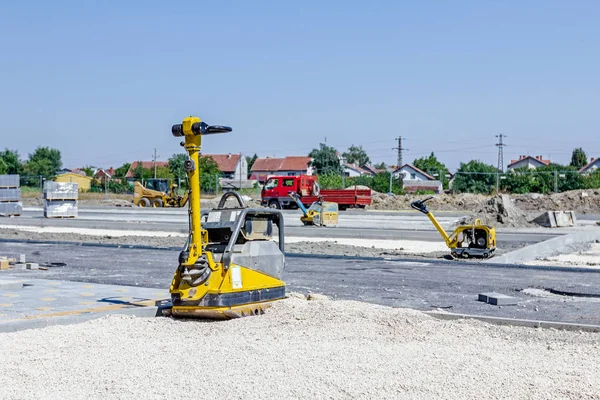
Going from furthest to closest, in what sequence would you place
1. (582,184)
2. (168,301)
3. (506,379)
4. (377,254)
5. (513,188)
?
(513,188)
(582,184)
(377,254)
(168,301)
(506,379)

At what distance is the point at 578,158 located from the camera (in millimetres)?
113062

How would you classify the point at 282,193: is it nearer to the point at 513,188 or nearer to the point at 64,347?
the point at 513,188

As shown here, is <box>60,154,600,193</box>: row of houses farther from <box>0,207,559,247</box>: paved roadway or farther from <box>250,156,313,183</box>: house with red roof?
<box>0,207,559,247</box>: paved roadway

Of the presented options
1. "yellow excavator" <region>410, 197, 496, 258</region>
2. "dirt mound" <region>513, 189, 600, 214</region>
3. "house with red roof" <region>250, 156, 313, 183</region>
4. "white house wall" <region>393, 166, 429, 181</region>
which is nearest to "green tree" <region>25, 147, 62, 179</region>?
"house with red roof" <region>250, 156, 313, 183</region>

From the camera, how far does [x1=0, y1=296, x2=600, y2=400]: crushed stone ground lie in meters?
5.77

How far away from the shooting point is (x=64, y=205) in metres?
36.1

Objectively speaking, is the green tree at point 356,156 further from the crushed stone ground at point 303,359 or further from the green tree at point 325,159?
the crushed stone ground at point 303,359

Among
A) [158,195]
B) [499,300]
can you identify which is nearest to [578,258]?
[499,300]

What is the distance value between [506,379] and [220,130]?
4.04 m

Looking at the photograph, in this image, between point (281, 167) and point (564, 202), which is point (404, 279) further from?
point (281, 167)

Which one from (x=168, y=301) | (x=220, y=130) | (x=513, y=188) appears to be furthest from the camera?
(x=513, y=188)

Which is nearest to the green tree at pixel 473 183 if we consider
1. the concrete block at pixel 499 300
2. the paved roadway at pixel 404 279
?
the paved roadway at pixel 404 279

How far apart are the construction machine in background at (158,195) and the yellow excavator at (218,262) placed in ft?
129

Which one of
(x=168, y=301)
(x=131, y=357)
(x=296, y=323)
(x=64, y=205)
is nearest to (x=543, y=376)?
(x=296, y=323)
